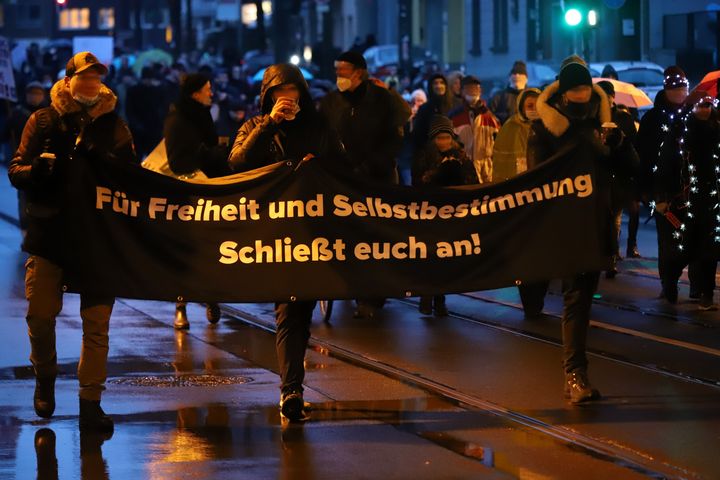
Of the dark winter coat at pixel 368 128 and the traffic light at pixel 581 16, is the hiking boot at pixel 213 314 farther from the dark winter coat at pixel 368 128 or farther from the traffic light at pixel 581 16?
the traffic light at pixel 581 16

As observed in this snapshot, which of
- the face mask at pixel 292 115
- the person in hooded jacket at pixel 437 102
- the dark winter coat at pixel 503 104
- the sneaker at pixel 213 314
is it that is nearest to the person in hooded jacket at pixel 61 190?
the face mask at pixel 292 115

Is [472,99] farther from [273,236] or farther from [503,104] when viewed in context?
[273,236]

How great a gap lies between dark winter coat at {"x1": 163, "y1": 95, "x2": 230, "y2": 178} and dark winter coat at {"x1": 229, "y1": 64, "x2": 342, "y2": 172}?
3464 mm

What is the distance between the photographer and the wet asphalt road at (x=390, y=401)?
8227 millimetres

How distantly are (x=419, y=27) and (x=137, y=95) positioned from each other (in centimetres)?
3523

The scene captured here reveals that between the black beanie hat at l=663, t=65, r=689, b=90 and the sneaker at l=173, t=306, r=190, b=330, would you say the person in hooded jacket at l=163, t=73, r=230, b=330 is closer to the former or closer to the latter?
the sneaker at l=173, t=306, r=190, b=330

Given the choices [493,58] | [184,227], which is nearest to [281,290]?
[184,227]

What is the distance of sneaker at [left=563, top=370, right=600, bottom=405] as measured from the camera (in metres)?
9.70

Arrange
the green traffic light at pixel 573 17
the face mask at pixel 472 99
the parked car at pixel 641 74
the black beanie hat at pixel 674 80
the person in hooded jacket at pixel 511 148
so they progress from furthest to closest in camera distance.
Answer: the parked car at pixel 641 74 → the green traffic light at pixel 573 17 → the face mask at pixel 472 99 → the person in hooded jacket at pixel 511 148 → the black beanie hat at pixel 674 80

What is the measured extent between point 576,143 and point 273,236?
1.70m

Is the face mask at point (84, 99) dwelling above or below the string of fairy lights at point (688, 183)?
above

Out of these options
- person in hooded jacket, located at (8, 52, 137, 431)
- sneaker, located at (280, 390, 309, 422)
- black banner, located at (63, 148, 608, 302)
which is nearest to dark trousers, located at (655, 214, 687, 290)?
black banner, located at (63, 148, 608, 302)

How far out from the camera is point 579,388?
31.9 feet

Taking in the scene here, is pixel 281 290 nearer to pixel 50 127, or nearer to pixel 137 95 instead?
pixel 50 127
